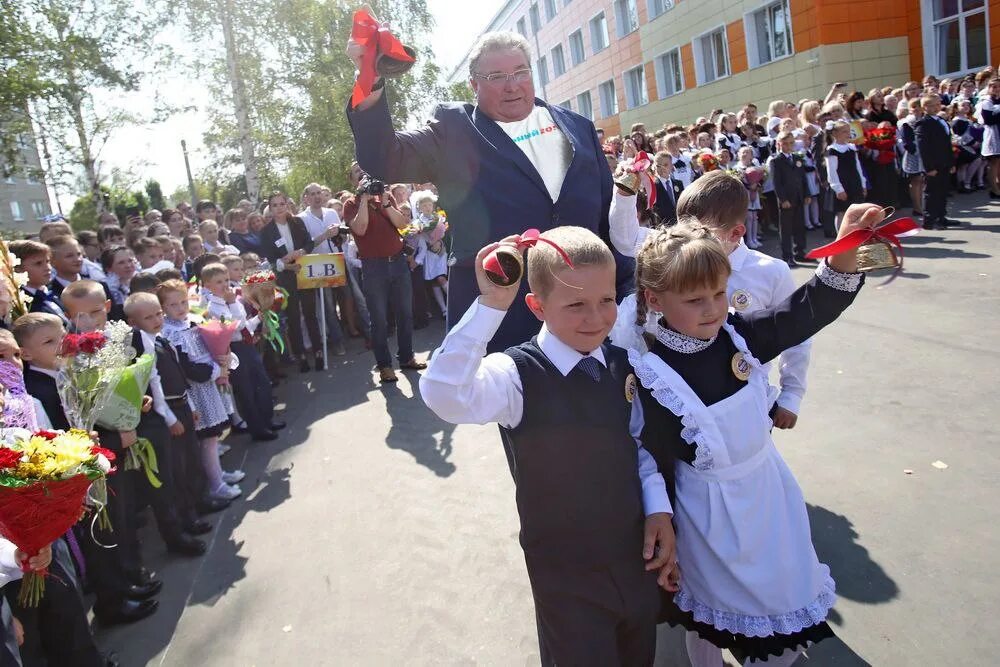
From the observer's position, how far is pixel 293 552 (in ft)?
13.1

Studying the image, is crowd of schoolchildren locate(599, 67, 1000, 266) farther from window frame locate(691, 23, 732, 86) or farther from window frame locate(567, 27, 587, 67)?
window frame locate(567, 27, 587, 67)

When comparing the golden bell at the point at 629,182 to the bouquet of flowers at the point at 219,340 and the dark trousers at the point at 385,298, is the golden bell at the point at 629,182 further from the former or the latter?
the dark trousers at the point at 385,298

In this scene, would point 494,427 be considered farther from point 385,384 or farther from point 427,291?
point 427,291

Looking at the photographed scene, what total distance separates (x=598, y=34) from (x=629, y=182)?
33117 millimetres

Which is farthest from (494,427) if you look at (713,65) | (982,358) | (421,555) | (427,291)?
(713,65)

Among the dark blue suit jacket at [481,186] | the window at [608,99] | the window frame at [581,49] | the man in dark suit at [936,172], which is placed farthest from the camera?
the window frame at [581,49]

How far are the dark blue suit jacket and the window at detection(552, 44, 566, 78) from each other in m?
36.9

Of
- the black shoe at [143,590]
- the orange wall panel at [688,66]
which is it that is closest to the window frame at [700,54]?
the orange wall panel at [688,66]

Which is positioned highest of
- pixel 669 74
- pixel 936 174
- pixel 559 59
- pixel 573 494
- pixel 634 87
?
pixel 559 59

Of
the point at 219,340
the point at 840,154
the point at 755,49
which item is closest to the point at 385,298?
the point at 219,340

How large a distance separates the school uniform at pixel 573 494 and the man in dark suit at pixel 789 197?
27.8ft

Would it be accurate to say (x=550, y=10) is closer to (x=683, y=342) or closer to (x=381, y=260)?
(x=381, y=260)

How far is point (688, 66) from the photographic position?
24.3 meters

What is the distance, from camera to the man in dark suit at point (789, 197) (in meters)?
9.49
